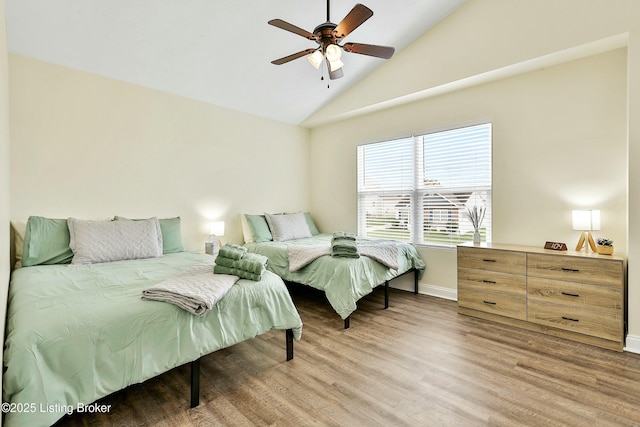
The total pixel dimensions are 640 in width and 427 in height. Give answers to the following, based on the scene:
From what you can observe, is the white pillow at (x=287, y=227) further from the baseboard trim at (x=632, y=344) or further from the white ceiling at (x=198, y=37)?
the baseboard trim at (x=632, y=344)

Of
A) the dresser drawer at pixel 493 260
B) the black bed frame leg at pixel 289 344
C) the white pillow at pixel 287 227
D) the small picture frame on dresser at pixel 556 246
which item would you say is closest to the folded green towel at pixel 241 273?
the black bed frame leg at pixel 289 344

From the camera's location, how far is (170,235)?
133 inches

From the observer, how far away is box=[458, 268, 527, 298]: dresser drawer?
284 cm

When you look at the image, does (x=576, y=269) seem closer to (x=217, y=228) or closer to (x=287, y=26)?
(x=287, y=26)

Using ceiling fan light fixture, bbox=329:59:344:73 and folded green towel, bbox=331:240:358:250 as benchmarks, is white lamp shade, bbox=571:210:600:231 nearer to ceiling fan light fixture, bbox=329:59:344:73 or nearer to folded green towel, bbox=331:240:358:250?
folded green towel, bbox=331:240:358:250

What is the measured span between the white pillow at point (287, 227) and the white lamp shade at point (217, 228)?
67 centimetres

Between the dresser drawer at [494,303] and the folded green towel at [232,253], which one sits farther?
the dresser drawer at [494,303]

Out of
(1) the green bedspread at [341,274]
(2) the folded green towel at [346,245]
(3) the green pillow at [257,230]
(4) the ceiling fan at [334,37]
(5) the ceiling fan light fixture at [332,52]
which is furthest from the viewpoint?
(3) the green pillow at [257,230]

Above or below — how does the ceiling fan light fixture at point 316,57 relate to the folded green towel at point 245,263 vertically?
above

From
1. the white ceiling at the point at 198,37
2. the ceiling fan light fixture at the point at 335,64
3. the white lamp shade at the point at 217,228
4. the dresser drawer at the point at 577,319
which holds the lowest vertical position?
the dresser drawer at the point at 577,319

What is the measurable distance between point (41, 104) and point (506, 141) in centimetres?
466

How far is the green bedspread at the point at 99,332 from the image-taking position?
1239 millimetres

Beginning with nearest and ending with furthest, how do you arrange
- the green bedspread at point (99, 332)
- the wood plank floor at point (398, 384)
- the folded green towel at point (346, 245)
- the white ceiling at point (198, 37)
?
the green bedspread at point (99, 332) → the wood plank floor at point (398, 384) → the white ceiling at point (198, 37) → the folded green towel at point (346, 245)

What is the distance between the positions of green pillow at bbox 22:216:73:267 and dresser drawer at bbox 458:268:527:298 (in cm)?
378
